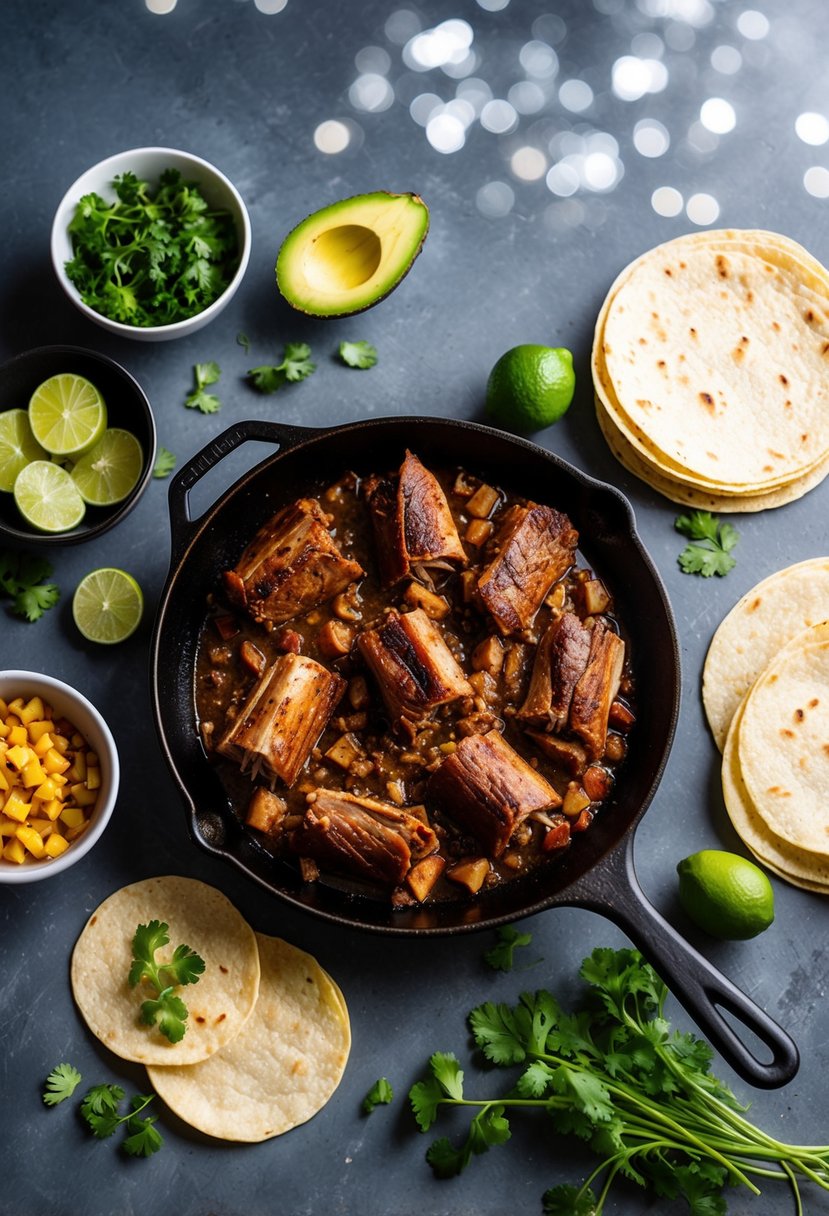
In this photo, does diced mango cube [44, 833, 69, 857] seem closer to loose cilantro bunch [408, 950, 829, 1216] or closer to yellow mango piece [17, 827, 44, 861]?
yellow mango piece [17, 827, 44, 861]

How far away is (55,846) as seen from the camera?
4.36 m

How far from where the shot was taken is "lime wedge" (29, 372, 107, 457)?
15.2ft

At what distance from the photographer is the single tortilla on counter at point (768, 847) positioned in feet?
15.5

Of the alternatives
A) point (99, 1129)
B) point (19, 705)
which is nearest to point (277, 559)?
point (19, 705)

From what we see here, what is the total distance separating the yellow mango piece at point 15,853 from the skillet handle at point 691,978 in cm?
221

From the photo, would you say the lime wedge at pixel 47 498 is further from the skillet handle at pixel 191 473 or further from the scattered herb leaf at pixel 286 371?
the scattered herb leaf at pixel 286 371

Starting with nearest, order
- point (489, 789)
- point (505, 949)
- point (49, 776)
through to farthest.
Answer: point (489, 789) → point (49, 776) → point (505, 949)

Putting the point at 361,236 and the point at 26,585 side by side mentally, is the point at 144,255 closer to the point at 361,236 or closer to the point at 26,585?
the point at 361,236

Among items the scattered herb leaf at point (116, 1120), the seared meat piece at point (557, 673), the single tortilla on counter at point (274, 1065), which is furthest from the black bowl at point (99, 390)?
the scattered herb leaf at point (116, 1120)

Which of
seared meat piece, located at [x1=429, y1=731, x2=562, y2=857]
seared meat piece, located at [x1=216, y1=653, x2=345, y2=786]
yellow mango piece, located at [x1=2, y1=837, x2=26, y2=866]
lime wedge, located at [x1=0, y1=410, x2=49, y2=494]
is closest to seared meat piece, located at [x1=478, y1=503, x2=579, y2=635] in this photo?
seared meat piece, located at [x1=429, y1=731, x2=562, y2=857]

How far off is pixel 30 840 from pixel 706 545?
324 cm

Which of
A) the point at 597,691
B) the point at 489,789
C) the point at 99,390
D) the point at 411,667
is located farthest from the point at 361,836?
the point at 99,390

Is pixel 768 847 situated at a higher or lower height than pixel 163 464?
lower

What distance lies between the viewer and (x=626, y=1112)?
445 cm
